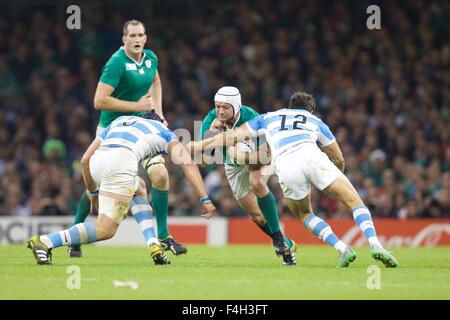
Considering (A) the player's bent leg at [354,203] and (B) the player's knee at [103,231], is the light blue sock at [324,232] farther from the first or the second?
(B) the player's knee at [103,231]

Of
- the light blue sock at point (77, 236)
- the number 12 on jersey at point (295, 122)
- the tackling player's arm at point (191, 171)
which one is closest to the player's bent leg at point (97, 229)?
the light blue sock at point (77, 236)

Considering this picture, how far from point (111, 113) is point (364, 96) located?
9.98 metres

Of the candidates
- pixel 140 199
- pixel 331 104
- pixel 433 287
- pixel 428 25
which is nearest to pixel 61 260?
pixel 140 199

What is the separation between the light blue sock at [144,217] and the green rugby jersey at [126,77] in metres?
1.30

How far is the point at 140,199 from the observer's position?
1224cm

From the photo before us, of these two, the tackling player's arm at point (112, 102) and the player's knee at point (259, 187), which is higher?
the tackling player's arm at point (112, 102)

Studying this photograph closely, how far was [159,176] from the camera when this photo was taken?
41.5ft

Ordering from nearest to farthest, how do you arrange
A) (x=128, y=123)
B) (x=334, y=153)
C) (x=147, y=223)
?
(x=128, y=123) < (x=334, y=153) < (x=147, y=223)

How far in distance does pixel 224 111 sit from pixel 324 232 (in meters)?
2.08

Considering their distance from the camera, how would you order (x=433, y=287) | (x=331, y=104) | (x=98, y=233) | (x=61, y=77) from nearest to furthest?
(x=433, y=287)
(x=98, y=233)
(x=331, y=104)
(x=61, y=77)

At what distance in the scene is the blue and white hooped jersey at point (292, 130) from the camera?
37.4 ft

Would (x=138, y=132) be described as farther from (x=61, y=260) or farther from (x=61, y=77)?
(x=61, y=77)

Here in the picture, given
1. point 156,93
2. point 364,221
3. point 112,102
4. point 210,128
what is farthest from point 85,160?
point 364,221

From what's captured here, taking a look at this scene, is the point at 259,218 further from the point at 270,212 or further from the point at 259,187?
the point at 259,187
